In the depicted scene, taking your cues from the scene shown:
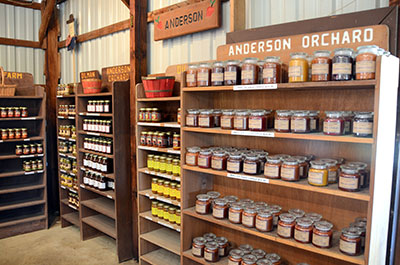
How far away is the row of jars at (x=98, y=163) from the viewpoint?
4078 mm

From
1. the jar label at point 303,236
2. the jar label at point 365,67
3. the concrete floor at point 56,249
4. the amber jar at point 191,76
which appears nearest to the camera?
the jar label at point 365,67

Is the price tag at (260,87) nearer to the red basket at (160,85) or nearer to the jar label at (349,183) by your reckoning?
the jar label at (349,183)

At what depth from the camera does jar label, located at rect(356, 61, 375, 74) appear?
5.73 feet


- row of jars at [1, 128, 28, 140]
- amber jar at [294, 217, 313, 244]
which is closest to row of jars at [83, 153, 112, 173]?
row of jars at [1, 128, 28, 140]

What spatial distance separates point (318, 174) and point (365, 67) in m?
0.67

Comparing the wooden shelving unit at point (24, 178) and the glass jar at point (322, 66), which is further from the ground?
the glass jar at point (322, 66)

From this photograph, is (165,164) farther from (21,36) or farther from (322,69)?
(21,36)

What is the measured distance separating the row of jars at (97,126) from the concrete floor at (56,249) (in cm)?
154

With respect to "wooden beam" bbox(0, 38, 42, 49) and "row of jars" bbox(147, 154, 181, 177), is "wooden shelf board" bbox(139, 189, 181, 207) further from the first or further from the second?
"wooden beam" bbox(0, 38, 42, 49)

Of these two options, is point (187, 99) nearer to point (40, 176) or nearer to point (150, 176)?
point (150, 176)

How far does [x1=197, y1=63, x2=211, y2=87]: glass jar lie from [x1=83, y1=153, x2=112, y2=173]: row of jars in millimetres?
2037

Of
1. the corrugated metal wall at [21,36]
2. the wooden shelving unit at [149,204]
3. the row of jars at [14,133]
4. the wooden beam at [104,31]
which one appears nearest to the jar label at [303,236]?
the wooden shelving unit at [149,204]

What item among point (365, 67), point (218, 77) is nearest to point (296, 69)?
point (365, 67)

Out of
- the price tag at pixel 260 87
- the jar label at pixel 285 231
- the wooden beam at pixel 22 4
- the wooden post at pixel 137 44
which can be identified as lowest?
the jar label at pixel 285 231
